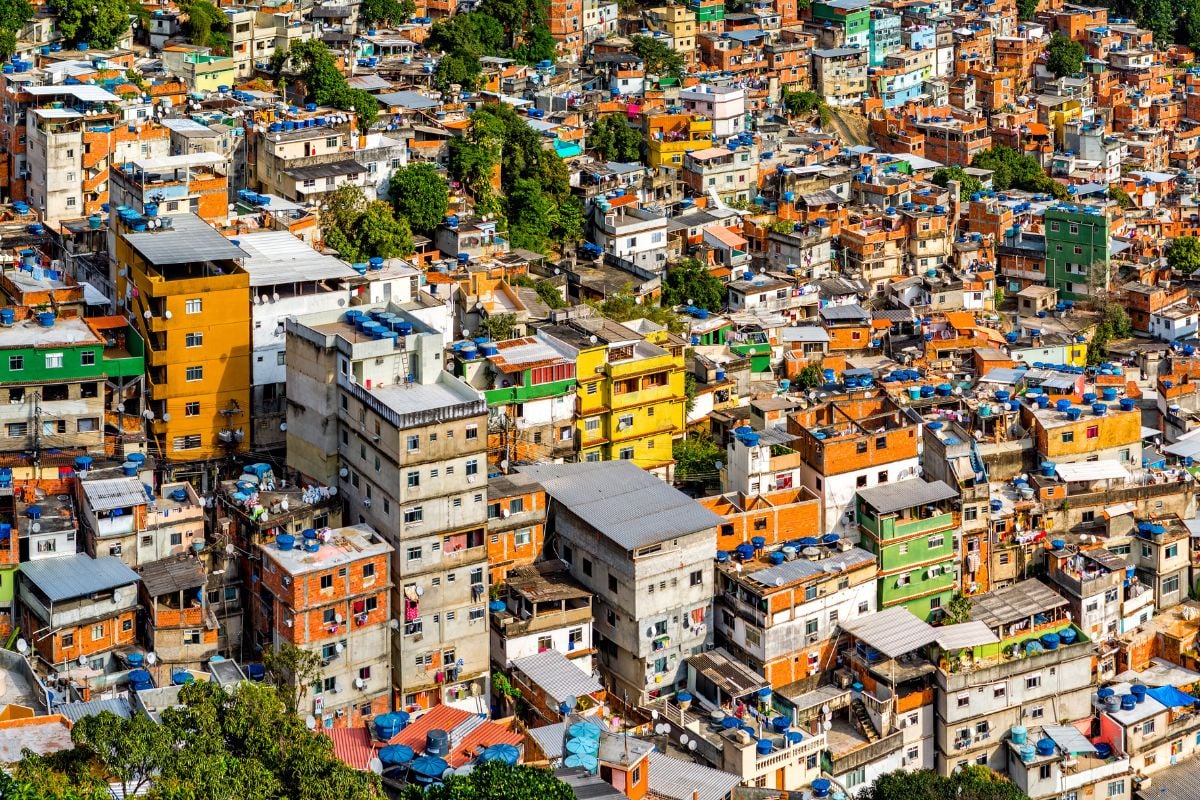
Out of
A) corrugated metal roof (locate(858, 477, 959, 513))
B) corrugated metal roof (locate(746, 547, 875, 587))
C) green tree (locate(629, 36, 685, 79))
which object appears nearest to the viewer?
corrugated metal roof (locate(746, 547, 875, 587))

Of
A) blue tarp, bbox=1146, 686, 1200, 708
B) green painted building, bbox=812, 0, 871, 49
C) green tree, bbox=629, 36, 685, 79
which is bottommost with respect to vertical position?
blue tarp, bbox=1146, 686, 1200, 708

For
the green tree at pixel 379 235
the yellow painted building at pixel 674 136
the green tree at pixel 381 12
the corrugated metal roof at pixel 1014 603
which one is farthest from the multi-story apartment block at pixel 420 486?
the green tree at pixel 381 12

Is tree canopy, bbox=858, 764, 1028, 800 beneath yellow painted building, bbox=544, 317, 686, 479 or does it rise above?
beneath

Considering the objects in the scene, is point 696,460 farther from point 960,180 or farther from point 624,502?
point 960,180

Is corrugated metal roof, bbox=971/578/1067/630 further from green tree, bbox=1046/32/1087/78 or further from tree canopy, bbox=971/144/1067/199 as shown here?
green tree, bbox=1046/32/1087/78

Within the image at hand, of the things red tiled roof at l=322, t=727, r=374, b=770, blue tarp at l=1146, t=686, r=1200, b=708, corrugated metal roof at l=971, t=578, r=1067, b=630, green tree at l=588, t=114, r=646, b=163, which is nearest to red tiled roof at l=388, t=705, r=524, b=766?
red tiled roof at l=322, t=727, r=374, b=770

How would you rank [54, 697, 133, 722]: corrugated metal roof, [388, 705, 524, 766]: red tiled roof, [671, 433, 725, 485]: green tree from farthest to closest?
[671, 433, 725, 485]: green tree < [388, 705, 524, 766]: red tiled roof < [54, 697, 133, 722]: corrugated metal roof

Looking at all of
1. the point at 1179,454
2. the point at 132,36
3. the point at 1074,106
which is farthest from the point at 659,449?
the point at 1074,106
